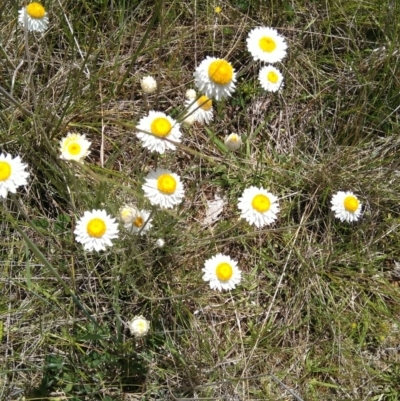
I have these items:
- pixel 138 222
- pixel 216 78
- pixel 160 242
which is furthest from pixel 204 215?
pixel 216 78

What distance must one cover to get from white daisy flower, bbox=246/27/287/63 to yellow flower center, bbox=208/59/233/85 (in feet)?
0.76

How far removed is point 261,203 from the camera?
61.0 inches

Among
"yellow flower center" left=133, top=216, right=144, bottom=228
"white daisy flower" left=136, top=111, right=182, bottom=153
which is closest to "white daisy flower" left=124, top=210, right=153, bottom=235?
"yellow flower center" left=133, top=216, right=144, bottom=228

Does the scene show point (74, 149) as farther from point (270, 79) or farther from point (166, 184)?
point (270, 79)

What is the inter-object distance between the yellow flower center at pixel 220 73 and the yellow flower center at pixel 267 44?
27 centimetres

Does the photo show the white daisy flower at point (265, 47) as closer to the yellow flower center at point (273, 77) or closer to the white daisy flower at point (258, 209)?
the yellow flower center at point (273, 77)

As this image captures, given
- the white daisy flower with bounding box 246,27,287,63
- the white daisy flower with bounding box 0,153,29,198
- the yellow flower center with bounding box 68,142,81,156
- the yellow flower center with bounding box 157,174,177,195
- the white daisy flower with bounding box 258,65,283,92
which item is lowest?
the white daisy flower with bounding box 0,153,29,198

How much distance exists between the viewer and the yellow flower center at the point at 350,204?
1.87 m

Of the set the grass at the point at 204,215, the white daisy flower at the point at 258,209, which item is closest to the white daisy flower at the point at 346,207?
the grass at the point at 204,215

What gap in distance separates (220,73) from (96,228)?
0.51 m

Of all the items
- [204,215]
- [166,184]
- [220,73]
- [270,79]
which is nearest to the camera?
[220,73]

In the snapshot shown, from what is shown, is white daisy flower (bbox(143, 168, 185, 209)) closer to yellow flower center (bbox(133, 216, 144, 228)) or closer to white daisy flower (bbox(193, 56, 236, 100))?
yellow flower center (bbox(133, 216, 144, 228))

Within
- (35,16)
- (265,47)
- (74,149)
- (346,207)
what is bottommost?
(74,149)

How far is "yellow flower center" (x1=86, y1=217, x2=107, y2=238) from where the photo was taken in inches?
55.1
